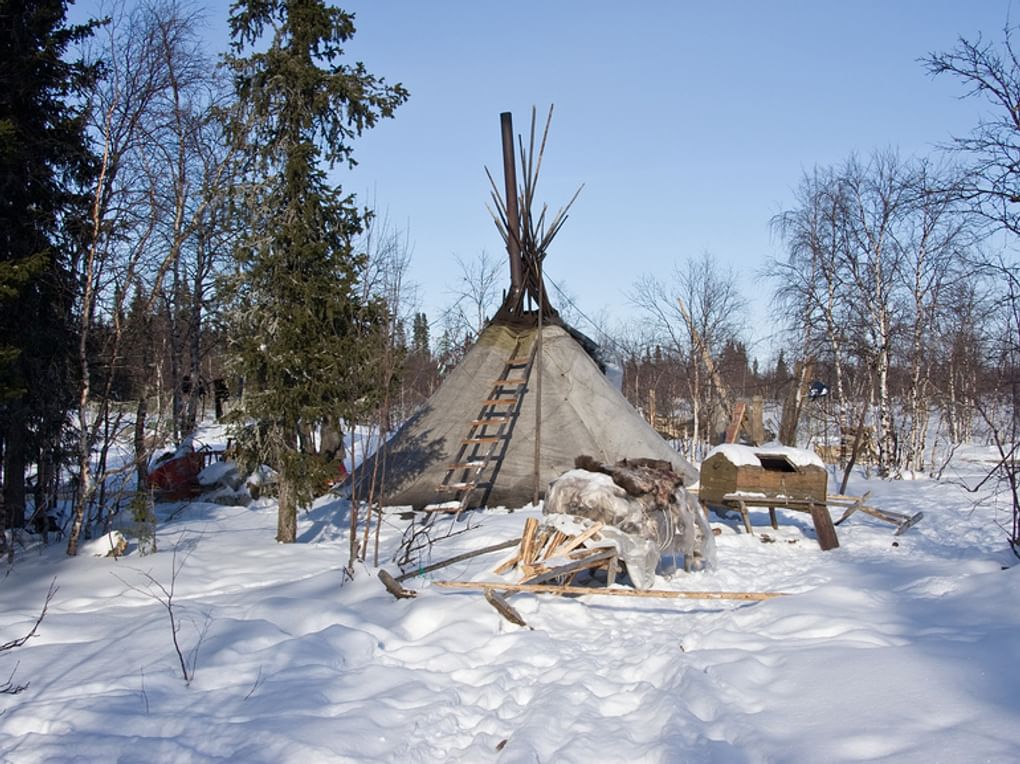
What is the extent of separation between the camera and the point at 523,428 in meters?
12.7

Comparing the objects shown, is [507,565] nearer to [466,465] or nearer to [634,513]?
[634,513]

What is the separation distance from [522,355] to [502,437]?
1823mm

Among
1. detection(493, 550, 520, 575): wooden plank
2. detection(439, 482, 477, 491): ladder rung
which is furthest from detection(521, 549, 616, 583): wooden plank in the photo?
detection(439, 482, 477, 491): ladder rung

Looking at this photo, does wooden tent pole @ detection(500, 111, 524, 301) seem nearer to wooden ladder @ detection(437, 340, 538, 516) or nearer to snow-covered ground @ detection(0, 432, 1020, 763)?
wooden ladder @ detection(437, 340, 538, 516)

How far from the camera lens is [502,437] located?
40.1 feet

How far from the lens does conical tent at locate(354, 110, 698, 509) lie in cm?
1223

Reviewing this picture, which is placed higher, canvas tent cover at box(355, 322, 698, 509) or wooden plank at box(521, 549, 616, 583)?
canvas tent cover at box(355, 322, 698, 509)

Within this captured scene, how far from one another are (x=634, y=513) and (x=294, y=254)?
5413 mm

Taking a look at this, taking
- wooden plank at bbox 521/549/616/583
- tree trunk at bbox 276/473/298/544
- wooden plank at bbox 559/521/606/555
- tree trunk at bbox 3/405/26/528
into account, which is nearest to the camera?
wooden plank at bbox 521/549/616/583

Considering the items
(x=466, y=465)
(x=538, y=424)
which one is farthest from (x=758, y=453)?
(x=466, y=465)

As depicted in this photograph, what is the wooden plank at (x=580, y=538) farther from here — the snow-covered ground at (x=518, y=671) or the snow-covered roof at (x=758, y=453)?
the snow-covered roof at (x=758, y=453)

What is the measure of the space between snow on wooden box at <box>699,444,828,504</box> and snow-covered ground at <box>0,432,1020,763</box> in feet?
6.00

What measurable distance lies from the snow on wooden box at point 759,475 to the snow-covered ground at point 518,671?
1829 mm

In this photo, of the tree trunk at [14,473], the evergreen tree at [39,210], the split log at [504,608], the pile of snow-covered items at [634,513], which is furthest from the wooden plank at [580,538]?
the tree trunk at [14,473]
